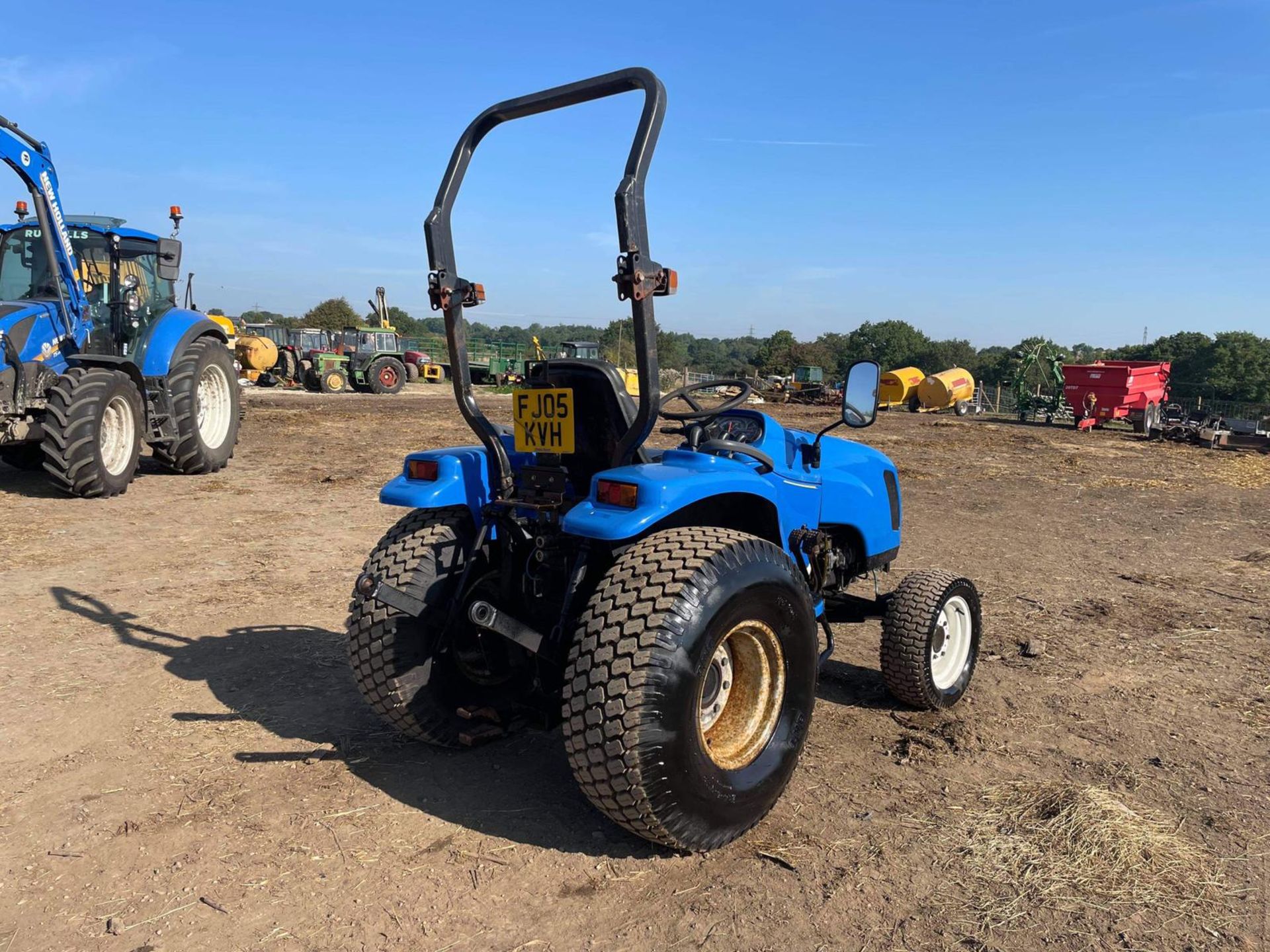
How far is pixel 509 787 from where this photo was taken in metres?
3.46

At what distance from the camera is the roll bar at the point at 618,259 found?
290cm

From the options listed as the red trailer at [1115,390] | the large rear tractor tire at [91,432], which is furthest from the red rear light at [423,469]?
the red trailer at [1115,390]

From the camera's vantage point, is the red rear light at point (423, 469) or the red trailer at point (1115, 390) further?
the red trailer at point (1115, 390)

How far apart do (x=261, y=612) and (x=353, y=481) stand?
5462mm

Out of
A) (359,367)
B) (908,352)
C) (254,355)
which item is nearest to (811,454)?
(359,367)

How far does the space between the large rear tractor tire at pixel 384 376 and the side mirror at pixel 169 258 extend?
1790cm

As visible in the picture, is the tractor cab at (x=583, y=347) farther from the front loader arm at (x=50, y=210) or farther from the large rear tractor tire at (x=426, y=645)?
the front loader arm at (x=50, y=210)

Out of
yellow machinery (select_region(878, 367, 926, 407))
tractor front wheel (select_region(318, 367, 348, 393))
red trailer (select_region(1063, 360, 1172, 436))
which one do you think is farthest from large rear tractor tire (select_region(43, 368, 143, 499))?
yellow machinery (select_region(878, 367, 926, 407))

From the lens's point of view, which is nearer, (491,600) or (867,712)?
(491,600)

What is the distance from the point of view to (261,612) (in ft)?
18.6

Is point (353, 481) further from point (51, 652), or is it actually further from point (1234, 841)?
point (1234, 841)

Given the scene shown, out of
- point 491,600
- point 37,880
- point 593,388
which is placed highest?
point 593,388

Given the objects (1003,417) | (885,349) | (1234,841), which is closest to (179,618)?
(1234,841)

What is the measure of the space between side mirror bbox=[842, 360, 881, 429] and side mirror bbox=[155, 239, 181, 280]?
30.3 feet
